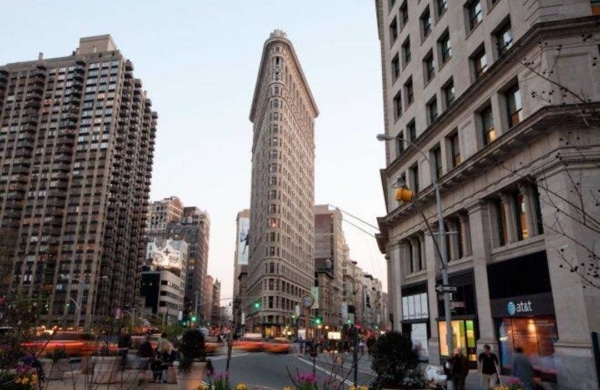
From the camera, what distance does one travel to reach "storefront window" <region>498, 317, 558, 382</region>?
19625 millimetres

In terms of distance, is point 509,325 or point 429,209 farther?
point 429,209

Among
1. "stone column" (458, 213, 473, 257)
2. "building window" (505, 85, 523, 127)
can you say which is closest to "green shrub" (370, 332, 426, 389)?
"stone column" (458, 213, 473, 257)

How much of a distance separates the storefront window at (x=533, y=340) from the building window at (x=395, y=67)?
23.3 metres

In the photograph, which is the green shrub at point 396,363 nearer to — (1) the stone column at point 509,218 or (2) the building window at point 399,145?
(1) the stone column at point 509,218

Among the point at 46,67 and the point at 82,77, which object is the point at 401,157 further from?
the point at 46,67

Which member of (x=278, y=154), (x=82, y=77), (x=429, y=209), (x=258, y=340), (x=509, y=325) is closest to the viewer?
(x=509, y=325)

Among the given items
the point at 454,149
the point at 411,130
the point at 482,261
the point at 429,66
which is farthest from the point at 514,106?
the point at 411,130

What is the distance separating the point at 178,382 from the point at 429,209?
18.7 m

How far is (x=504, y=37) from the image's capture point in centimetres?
2514

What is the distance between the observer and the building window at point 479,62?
26688mm

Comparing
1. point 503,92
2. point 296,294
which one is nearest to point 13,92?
point 296,294

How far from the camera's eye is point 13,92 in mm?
156250

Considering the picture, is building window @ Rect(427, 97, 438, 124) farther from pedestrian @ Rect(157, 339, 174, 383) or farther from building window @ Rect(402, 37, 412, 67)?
pedestrian @ Rect(157, 339, 174, 383)

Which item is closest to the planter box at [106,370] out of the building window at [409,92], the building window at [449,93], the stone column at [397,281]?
the stone column at [397,281]
